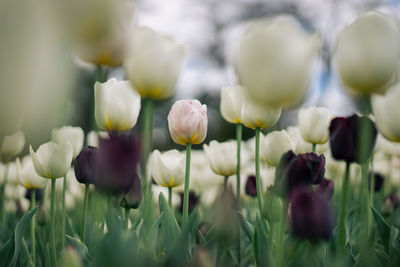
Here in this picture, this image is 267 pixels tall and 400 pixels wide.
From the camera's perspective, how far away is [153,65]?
2.90 feet

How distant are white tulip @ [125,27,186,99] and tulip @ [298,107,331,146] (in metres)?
0.63

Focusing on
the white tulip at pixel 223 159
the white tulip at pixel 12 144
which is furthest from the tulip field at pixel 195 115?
the white tulip at pixel 12 144

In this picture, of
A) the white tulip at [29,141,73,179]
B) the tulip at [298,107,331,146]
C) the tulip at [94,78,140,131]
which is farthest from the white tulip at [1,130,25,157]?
the tulip at [298,107,331,146]

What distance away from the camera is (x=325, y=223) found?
648mm

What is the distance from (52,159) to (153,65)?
395 millimetres

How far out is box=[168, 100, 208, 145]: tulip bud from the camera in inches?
44.1

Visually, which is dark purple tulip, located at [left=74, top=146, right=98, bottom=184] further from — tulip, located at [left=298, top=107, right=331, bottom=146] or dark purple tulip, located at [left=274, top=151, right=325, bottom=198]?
tulip, located at [left=298, top=107, right=331, bottom=146]

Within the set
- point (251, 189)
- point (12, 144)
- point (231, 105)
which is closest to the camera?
point (231, 105)

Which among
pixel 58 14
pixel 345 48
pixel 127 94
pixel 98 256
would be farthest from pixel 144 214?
pixel 58 14

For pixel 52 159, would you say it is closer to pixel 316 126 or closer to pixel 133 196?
pixel 133 196

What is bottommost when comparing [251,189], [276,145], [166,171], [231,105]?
[251,189]

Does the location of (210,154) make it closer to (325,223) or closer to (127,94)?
(127,94)

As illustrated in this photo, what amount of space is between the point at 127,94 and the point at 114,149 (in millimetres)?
568

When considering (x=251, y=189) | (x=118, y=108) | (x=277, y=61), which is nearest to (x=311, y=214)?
(x=277, y=61)
